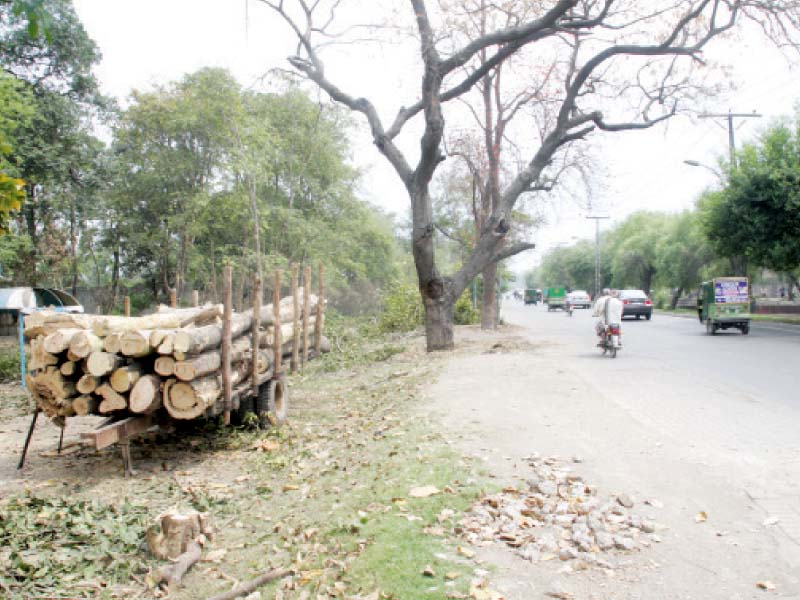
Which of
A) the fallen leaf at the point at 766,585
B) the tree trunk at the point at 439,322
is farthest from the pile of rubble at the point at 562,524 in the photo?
the tree trunk at the point at 439,322

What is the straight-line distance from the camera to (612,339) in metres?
14.3

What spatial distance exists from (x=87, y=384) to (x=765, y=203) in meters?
24.3

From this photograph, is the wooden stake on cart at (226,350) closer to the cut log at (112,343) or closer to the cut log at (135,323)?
the cut log at (135,323)

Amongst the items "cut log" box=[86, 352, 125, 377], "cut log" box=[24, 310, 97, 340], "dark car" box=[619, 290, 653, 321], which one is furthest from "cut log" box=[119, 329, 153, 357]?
"dark car" box=[619, 290, 653, 321]

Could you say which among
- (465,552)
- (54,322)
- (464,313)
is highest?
(54,322)

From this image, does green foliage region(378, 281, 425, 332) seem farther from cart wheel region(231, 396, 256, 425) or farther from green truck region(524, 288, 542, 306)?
green truck region(524, 288, 542, 306)

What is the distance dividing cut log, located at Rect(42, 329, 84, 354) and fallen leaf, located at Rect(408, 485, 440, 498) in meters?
4.05

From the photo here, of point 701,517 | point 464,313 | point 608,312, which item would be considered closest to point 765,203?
point 464,313

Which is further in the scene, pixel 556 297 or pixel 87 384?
pixel 556 297

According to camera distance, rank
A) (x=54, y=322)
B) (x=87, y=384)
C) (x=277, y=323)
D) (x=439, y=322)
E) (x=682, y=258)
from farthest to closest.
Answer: (x=682, y=258) < (x=439, y=322) < (x=277, y=323) < (x=54, y=322) < (x=87, y=384)

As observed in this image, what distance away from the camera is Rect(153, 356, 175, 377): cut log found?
700cm

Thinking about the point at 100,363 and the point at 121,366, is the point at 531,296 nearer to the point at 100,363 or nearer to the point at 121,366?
the point at 121,366

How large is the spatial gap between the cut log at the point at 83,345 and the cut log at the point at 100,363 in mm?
78

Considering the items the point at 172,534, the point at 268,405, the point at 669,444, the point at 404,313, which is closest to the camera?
the point at 172,534
